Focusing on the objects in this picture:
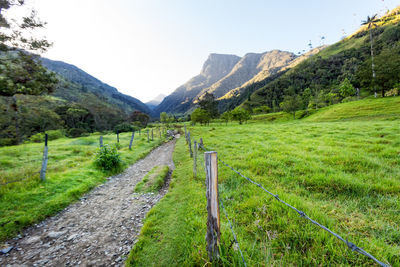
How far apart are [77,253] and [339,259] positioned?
6000mm

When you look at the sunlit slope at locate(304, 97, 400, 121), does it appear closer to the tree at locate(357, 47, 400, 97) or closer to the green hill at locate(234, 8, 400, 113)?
the tree at locate(357, 47, 400, 97)

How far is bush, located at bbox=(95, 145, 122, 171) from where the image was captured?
10.8 m

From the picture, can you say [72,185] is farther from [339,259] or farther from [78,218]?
[339,259]

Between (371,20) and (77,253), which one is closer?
(77,253)

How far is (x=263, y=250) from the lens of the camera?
302 centimetres

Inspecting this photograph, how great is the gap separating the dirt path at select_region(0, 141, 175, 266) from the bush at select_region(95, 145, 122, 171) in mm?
4068

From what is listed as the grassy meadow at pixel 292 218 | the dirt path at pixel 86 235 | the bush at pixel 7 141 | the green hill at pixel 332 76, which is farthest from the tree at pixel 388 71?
the bush at pixel 7 141

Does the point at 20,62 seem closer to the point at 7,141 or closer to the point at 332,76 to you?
the point at 7,141

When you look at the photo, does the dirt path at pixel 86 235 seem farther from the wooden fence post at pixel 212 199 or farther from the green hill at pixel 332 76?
the green hill at pixel 332 76

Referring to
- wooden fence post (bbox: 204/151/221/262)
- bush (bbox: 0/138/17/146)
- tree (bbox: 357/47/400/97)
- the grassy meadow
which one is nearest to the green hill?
tree (bbox: 357/47/400/97)

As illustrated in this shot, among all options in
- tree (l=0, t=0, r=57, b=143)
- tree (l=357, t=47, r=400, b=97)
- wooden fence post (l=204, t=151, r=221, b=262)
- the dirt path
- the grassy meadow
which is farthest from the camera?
tree (l=357, t=47, r=400, b=97)

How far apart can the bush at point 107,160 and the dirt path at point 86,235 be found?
4.07m

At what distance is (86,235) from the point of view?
4.61 m

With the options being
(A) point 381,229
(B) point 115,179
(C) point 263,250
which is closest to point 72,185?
(B) point 115,179
